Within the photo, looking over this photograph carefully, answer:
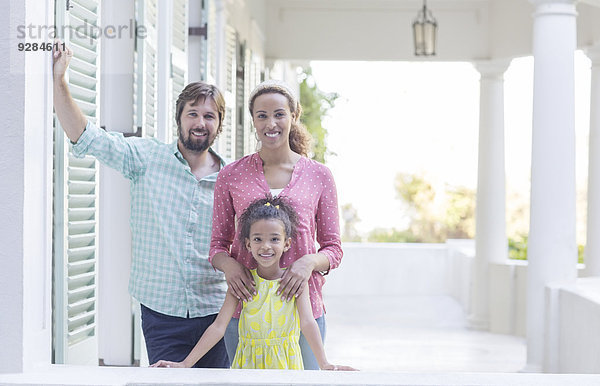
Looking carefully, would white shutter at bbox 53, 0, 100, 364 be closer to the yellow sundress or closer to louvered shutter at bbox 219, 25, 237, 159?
the yellow sundress

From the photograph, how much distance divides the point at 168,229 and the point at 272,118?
0.56m

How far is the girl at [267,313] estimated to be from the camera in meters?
2.79

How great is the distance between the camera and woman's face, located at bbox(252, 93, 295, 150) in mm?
2893

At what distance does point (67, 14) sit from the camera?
2.97 m

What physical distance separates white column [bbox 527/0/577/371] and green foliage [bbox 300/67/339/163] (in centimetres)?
801

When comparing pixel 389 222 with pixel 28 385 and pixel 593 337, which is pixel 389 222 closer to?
pixel 593 337

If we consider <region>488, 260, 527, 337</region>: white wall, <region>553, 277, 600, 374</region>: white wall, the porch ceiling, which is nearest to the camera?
<region>553, 277, 600, 374</region>: white wall

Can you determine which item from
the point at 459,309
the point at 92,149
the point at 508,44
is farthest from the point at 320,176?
the point at 459,309

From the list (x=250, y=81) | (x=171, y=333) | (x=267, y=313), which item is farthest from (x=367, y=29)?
(x=267, y=313)

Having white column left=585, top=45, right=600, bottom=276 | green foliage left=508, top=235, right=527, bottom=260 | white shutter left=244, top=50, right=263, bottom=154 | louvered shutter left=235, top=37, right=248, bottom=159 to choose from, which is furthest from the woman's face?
green foliage left=508, top=235, right=527, bottom=260

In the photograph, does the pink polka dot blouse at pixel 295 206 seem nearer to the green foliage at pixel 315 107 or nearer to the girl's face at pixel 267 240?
the girl's face at pixel 267 240

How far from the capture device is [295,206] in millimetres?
2877

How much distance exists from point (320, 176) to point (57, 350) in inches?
42.2

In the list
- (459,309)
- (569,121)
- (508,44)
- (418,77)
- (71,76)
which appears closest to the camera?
(71,76)
